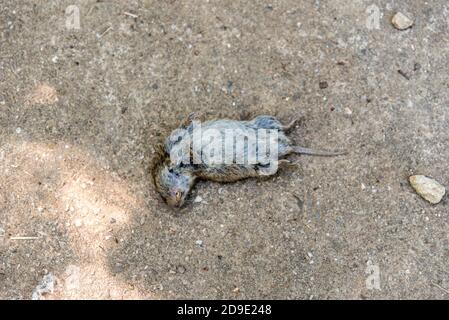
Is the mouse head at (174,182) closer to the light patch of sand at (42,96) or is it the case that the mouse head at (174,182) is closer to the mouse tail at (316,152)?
the mouse tail at (316,152)

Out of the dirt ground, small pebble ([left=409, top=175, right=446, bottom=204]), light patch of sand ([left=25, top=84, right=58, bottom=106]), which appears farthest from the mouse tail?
light patch of sand ([left=25, top=84, right=58, bottom=106])

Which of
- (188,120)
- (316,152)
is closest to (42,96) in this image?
(188,120)

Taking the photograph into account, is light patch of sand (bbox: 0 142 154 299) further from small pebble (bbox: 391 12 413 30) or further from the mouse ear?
small pebble (bbox: 391 12 413 30)

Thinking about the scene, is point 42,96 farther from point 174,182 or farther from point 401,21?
point 401,21

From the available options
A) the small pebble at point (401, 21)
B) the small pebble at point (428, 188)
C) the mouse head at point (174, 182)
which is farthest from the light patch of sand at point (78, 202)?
the small pebble at point (401, 21)

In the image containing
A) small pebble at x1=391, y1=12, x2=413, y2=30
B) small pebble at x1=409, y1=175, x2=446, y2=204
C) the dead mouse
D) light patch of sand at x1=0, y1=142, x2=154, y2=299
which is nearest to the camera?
the dead mouse
